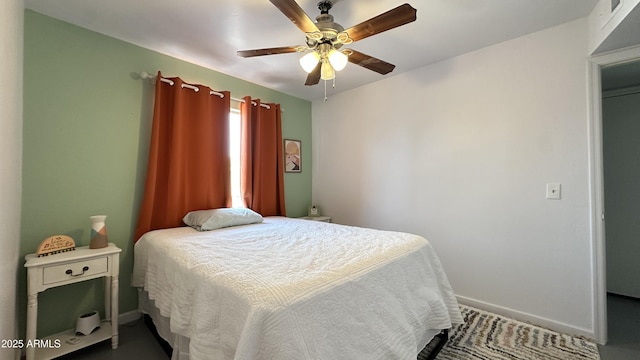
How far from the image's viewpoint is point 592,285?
6.31 feet

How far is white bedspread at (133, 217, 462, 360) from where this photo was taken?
98 cm

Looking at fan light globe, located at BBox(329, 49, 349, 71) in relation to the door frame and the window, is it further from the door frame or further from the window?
the door frame

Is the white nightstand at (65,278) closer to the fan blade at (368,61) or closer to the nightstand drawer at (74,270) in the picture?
the nightstand drawer at (74,270)

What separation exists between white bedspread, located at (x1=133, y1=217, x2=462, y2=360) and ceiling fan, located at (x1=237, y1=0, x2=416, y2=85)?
1.24 metres

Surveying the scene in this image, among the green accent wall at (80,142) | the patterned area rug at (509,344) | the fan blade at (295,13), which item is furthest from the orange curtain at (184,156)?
the patterned area rug at (509,344)

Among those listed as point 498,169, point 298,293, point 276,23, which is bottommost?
point 298,293

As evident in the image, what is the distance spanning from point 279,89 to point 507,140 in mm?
2624

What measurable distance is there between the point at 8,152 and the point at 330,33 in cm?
178

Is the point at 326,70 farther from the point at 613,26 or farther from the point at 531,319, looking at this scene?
the point at 531,319

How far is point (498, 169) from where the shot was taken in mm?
2346

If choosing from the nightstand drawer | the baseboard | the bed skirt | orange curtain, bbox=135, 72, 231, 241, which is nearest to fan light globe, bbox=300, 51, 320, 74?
orange curtain, bbox=135, 72, 231, 241

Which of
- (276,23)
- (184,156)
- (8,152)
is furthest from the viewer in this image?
(184,156)

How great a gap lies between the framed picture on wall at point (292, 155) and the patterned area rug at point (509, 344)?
256 centimetres

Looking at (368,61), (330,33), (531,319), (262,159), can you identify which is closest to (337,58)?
(330,33)
